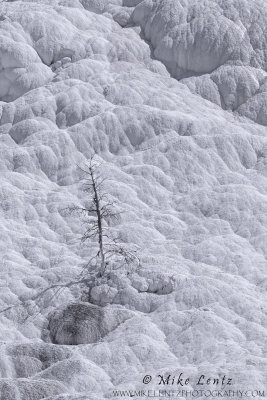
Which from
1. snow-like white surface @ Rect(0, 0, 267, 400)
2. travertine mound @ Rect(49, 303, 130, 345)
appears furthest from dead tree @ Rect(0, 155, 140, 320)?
travertine mound @ Rect(49, 303, 130, 345)

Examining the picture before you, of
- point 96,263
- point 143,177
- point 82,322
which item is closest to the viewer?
point 82,322

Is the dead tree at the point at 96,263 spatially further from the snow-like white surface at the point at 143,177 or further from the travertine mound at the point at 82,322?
the travertine mound at the point at 82,322

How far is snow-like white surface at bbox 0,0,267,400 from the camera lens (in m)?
31.3

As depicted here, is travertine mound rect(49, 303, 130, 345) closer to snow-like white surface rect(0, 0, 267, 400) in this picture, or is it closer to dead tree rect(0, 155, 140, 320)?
snow-like white surface rect(0, 0, 267, 400)

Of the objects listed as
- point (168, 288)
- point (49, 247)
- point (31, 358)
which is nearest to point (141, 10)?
point (49, 247)

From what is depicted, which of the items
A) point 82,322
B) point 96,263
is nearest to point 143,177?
point 96,263

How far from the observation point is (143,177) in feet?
161

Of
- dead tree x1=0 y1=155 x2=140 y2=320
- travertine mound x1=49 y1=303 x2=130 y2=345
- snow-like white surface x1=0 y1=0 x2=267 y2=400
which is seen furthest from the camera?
dead tree x1=0 y1=155 x2=140 y2=320

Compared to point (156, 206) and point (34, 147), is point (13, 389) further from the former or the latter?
point (34, 147)

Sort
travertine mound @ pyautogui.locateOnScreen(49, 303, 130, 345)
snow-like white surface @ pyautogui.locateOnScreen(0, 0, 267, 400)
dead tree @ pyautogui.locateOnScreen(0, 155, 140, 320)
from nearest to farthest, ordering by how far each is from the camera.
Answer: snow-like white surface @ pyautogui.locateOnScreen(0, 0, 267, 400)
travertine mound @ pyautogui.locateOnScreen(49, 303, 130, 345)
dead tree @ pyautogui.locateOnScreen(0, 155, 140, 320)

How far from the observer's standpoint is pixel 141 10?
224 ft

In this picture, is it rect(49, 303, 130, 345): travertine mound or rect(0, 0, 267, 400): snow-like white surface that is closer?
rect(0, 0, 267, 400): snow-like white surface

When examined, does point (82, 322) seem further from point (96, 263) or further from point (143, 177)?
point (143, 177)

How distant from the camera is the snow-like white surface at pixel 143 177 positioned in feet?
103
